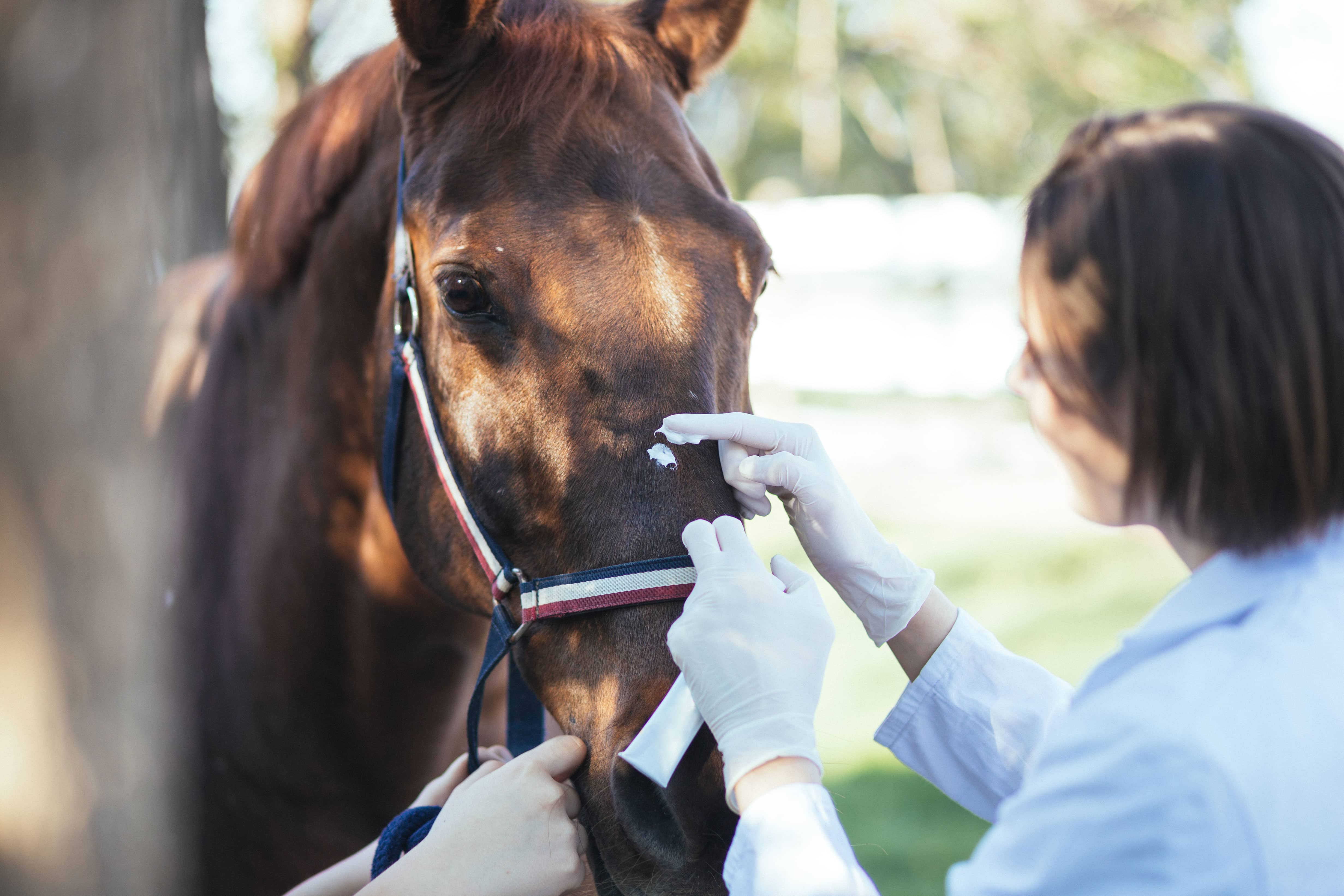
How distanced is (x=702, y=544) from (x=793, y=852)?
1.38 feet

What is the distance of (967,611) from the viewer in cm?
522

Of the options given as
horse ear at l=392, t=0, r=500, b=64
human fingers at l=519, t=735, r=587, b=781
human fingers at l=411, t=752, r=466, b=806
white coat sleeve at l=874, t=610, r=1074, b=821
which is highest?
horse ear at l=392, t=0, r=500, b=64

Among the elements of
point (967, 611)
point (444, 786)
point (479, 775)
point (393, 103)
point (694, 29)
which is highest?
point (694, 29)

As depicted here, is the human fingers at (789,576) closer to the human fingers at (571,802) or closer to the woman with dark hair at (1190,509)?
the woman with dark hair at (1190,509)

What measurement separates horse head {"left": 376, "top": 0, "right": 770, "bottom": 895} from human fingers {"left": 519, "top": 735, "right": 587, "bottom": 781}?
24 mm

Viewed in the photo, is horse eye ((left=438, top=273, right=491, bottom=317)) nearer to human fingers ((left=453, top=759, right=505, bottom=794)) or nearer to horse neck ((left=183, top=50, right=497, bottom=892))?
horse neck ((left=183, top=50, right=497, bottom=892))

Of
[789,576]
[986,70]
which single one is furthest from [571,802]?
[986,70]

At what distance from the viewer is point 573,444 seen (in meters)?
1.50

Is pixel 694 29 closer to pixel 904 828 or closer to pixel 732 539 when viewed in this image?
pixel 732 539

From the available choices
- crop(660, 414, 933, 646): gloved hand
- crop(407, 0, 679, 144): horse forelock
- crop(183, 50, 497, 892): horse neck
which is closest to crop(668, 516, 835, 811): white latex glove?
crop(660, 414, 933, 646): gloved hand

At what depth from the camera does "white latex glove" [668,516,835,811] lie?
48.7 inches

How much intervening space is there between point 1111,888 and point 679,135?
4.54ft

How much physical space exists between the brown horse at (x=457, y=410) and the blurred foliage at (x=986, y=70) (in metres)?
9.24

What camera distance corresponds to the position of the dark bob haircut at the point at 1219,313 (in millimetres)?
939
